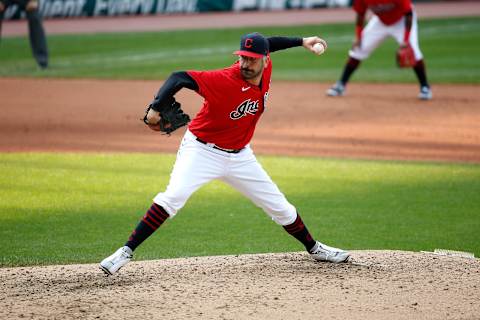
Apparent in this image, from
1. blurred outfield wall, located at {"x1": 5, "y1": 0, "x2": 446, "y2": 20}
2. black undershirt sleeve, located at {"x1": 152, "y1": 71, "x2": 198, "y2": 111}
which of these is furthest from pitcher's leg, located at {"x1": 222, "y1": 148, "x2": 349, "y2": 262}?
blurred outfield wall, located at {"x1": 5, "y1": 0, "x2": 446, "y2": 20}

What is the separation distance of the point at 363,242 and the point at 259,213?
4.88 feet

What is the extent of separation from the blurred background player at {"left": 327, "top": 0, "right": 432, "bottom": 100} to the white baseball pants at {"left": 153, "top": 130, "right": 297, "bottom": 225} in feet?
27.5

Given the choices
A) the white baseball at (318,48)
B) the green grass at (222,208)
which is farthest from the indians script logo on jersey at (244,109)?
the green grass at (222,208)

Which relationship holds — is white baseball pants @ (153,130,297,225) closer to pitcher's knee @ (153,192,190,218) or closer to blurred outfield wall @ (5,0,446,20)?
pitcher's knee @ (153,192,190,218)

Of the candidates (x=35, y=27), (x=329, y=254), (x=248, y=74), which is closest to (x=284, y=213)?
(x=329, y=254)

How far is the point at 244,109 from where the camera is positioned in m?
6.59

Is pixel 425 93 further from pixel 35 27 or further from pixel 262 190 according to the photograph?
pixel 262 190

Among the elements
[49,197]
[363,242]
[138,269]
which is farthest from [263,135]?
[138,269]

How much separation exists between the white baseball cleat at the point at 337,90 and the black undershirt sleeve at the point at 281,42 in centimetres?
878

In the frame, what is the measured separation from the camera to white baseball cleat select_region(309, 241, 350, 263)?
23.5ft

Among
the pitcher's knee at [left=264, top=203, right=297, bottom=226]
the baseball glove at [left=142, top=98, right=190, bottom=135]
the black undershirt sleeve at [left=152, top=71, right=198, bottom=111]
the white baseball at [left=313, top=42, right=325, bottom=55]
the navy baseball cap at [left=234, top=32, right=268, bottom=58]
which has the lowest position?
the pitcher's knee at [left=264, top=203, right=297, bottom=226]

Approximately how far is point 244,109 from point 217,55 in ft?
48.6

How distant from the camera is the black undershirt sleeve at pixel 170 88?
627 cm

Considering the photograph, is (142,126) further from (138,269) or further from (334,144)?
(138,269)
